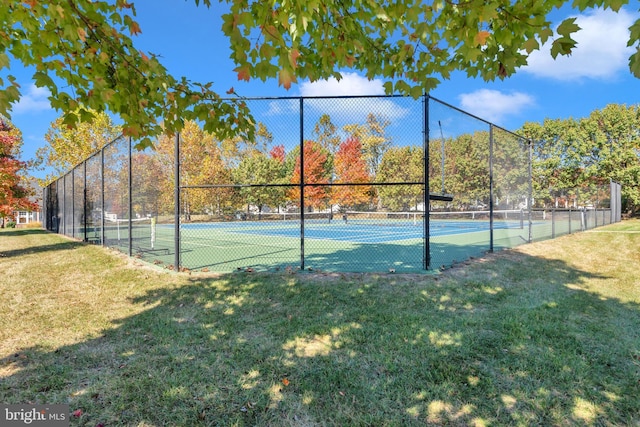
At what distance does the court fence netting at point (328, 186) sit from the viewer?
6625 millimetres

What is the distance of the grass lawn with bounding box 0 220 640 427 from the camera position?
7.52ft

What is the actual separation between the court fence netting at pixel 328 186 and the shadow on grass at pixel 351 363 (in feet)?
7.38

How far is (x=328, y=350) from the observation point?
317 centimetres

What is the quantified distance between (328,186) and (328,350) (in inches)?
233

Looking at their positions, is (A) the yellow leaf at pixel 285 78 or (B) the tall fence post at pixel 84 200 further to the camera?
(B) the tall fence post at pixel 84 200

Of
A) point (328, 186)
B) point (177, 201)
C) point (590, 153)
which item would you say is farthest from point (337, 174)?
point (590, 153)

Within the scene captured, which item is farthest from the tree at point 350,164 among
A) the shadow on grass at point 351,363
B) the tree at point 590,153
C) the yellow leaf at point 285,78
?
the tree at point 590,153

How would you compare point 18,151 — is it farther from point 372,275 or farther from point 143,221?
point 372,275

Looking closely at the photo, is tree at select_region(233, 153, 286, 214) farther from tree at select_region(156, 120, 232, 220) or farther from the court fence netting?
tree at select_region(156, 120, 232, 220)

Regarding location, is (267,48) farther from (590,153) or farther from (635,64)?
(590,153)

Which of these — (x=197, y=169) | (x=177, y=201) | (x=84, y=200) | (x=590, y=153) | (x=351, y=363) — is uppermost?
(x=590, y=153)

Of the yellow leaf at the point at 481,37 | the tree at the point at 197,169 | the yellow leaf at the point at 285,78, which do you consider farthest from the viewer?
the tree at the point at 197,169

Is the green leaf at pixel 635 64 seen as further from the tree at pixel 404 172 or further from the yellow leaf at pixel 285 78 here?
the tree at pixel 404 172

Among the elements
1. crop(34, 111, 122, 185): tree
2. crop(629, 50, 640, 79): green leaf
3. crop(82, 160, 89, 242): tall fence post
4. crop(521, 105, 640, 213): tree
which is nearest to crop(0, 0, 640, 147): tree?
crop(629, 50, 640, 79): green leaf
